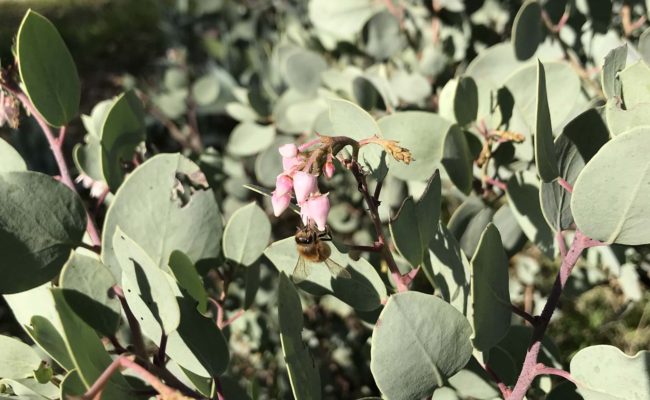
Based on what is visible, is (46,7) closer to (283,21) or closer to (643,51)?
(283,21)

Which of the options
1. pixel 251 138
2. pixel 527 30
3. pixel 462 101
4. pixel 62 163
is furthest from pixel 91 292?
pixel 251 138

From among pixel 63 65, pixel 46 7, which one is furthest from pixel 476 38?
pixel 46 7

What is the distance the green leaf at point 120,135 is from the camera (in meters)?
0.81

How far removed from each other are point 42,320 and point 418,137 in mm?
450

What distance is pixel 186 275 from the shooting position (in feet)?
2.32

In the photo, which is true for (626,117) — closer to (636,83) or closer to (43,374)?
(636,83)

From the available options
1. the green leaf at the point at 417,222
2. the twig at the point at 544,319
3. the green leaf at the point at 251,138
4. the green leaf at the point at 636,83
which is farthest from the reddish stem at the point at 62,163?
the green leaf at the point at 251,138

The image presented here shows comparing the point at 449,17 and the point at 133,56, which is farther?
the point at 133,56

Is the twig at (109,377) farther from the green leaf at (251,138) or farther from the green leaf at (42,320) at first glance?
the green leaf at (251,138)

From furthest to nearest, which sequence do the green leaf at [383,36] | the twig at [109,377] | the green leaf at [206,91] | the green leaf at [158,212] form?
1. the green leaf at [206,91]
2. the green leaf at [383,36]
3. the green leaf at [158,212]
4. the twig at [109,377]

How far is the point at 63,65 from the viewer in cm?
78

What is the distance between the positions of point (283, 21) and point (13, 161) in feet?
4.47

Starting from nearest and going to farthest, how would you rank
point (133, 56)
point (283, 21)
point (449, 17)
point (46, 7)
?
point (449, 17) → point (283, 21) → point (133, 56) → point (46, 7)

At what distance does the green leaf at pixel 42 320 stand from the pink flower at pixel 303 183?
0.24m
